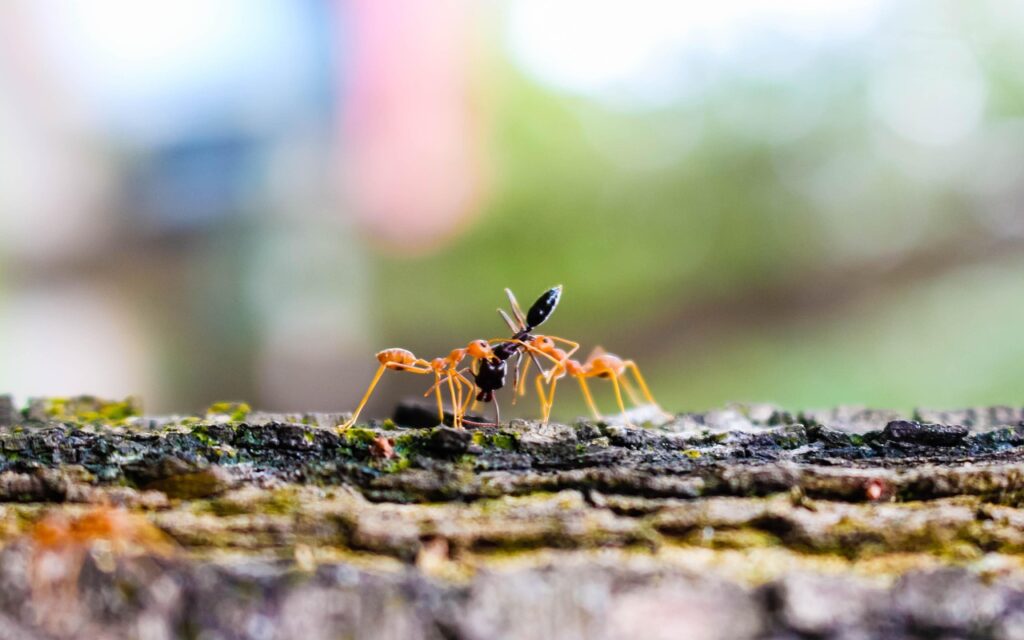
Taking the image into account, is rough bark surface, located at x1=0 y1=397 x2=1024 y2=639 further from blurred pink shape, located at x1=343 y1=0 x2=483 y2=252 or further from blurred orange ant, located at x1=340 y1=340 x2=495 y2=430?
blurred pink shape, located at x1=343 y1=0 x2=483 y2=252

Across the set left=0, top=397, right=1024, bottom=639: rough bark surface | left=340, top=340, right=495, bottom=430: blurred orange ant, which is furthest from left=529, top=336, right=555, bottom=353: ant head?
left=0, top=397, right=1024, bottom=639: rough bark surface

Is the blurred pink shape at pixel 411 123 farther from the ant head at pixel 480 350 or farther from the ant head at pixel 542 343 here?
the ant head at pixel 480 350

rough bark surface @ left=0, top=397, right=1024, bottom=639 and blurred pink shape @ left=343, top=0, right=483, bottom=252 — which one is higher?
blurred pink shape @ left=343, top=0, right=483, bottom=252

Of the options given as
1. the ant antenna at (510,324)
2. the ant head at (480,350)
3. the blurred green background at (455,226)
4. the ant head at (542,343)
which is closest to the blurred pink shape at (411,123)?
the blurred green background at (455,226)

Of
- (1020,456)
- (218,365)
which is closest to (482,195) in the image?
(218,365)

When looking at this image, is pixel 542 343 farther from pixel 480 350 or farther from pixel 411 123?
pixel 411 123

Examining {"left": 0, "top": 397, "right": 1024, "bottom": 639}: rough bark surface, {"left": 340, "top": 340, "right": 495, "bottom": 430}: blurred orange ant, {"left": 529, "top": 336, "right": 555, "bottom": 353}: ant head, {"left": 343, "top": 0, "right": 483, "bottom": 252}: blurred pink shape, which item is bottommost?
{"left": 0, "top": 397, "right": 1024, "bottom": 639}: rough bark surface

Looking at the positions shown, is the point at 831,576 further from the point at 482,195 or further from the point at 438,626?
the point at 482,195

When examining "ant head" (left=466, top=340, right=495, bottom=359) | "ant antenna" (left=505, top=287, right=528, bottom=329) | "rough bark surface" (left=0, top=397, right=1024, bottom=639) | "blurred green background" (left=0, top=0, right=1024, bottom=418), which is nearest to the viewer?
"rough bark surface" (left=0, top=397, right=1024, bottom=639)

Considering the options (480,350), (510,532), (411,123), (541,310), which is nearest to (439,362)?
(480,350)
